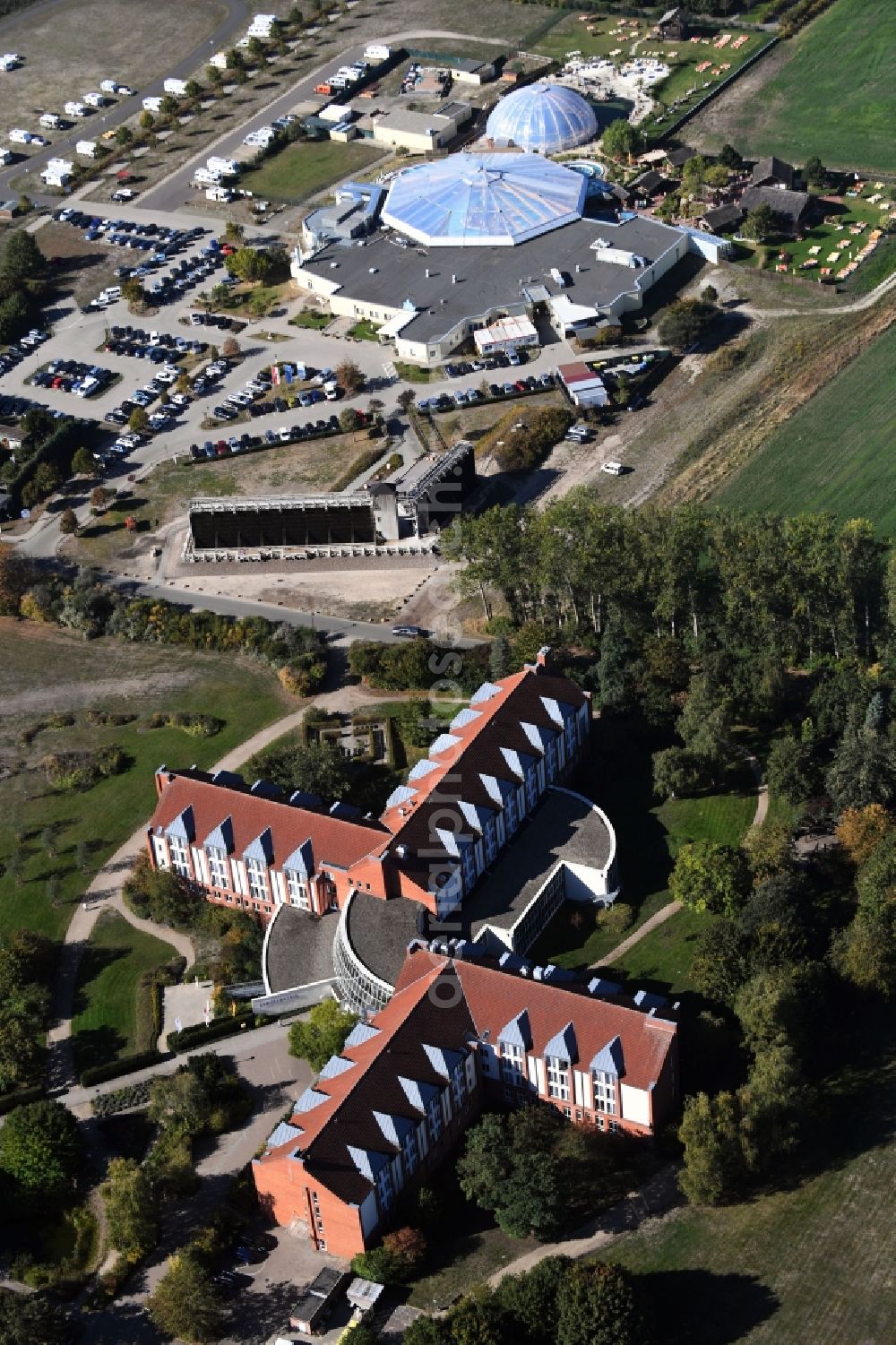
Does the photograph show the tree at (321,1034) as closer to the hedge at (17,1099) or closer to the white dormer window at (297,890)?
the white dormer window at (297,890)

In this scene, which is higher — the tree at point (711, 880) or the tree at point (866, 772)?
the tree at point (866, 772)

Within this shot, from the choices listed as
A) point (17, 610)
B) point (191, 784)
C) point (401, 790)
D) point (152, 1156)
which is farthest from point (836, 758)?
point (17, 610)

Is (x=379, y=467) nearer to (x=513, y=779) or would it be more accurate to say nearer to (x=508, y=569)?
(x=508, y=569)

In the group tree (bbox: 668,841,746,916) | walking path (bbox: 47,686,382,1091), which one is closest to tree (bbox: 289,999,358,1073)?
walking path (bbox: 47,686,382,1091)

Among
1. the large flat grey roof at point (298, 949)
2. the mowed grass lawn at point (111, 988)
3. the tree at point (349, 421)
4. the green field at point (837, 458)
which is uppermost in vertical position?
the tree at point (349, 421)

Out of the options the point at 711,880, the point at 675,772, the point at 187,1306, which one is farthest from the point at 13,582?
the point at 187,1306

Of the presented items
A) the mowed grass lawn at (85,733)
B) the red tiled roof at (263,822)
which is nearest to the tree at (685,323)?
the mowed grass lawn at (85,733)
